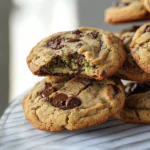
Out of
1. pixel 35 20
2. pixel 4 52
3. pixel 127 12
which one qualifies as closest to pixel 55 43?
pixel 127 12

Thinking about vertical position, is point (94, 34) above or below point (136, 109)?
above

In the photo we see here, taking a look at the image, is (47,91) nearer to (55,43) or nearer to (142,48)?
(55,43)

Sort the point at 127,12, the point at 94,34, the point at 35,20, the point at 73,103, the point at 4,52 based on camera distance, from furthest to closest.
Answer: the point at 35,20
the point at 4,52
the point at 127,12
the point at 94,34
the point at 73,103

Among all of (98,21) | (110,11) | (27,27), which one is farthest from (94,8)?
(110,11)

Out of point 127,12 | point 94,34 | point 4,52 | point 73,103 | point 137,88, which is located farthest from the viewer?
point 4,52

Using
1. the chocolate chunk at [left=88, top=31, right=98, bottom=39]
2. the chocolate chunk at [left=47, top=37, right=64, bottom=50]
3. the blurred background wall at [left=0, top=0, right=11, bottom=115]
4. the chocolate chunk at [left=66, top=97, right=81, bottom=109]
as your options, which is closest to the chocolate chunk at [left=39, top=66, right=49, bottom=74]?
the chocolate chunk at [left=47, top=37, right=64, bottom=50]

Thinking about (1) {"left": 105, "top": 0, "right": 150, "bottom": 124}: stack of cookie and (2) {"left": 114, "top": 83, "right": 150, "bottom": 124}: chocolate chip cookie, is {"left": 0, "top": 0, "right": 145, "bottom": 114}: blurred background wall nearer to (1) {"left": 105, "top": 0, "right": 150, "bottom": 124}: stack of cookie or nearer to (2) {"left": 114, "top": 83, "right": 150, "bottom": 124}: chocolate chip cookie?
(1) {"left": 105, "top": 0, "right": 150, "bottom": 124}: stack of cookie
